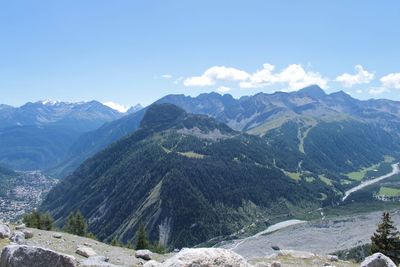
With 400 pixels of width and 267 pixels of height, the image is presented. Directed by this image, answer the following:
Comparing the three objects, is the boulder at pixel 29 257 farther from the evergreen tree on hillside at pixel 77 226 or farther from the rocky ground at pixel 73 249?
the evergreen tree on hillside at pixel 77 226

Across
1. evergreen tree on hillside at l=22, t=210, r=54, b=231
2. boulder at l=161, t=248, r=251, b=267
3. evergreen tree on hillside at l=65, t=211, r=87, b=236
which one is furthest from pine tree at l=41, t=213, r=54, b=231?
boulder at l=161, t=248, r=251, b=267

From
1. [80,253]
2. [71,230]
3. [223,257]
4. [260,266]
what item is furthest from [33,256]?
[71,230]

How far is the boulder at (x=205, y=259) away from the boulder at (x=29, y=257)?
248 inches

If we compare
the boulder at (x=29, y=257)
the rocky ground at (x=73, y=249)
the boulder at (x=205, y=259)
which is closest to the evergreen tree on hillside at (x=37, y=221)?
the rocky ground at (x=73, y=249)

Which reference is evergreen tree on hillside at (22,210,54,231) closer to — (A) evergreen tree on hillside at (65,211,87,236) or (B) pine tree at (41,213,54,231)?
(B) pine tree at (41,213,54,231)

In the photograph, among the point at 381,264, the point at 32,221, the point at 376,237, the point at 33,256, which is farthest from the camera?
the point at 32,221

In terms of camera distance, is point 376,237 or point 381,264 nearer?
point 381,264

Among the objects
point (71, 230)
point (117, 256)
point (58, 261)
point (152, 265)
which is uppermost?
point (58, 261)

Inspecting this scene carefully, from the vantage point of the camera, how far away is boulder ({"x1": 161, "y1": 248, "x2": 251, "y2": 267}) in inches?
753

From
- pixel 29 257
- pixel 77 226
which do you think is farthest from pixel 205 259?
pixel 77 226

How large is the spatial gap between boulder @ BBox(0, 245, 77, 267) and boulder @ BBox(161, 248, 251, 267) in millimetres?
6292

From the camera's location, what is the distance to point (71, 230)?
11456 centimetres

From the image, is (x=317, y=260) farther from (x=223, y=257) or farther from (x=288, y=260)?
(x=223, y=257)

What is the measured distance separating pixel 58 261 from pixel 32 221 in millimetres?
81734
